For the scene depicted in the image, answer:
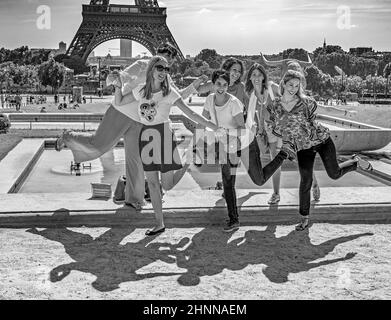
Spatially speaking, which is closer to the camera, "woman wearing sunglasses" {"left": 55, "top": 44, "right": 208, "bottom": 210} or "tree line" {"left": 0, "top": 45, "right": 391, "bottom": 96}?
"woman wearing sunglasses" {"left": 55, "top": 44, "right": 208, "bottom": 210}

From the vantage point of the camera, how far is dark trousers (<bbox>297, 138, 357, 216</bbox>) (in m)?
5.66

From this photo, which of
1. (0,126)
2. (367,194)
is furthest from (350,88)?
(367,194)

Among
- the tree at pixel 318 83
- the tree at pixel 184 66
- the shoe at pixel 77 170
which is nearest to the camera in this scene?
the shoe at pixel 77 170

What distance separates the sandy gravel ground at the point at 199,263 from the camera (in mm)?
4293

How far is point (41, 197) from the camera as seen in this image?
20.8ft

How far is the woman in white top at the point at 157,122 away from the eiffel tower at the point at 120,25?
67.6m

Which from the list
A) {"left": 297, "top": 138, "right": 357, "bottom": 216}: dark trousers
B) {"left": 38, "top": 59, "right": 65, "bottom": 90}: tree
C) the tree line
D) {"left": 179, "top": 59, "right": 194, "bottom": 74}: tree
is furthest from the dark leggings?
{"left": 179, "top": 59, "right": 194, "bottom": 74}: tree

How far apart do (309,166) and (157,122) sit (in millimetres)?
1457

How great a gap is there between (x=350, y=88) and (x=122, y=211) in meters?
80.2

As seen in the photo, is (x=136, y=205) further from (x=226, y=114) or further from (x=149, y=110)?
(x=226, y=114)

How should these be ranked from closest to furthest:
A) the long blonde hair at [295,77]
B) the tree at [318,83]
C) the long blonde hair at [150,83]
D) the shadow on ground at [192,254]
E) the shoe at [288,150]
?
the shadow on ground at [192,254] < the long blonde hair at [150,83] < the long blonde hair at [295,77] < the shoe at [288,150] < the tree at [318,83]

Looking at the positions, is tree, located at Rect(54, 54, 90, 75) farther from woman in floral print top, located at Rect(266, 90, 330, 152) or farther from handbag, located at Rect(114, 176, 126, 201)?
woman in floral print top, located at Rect(266, 90, 330, 152)

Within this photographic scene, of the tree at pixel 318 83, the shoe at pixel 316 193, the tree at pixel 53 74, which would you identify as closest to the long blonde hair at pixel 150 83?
the shoe at pixel 316 193

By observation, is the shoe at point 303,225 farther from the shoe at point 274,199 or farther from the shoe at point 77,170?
the shoe at point 77,170
